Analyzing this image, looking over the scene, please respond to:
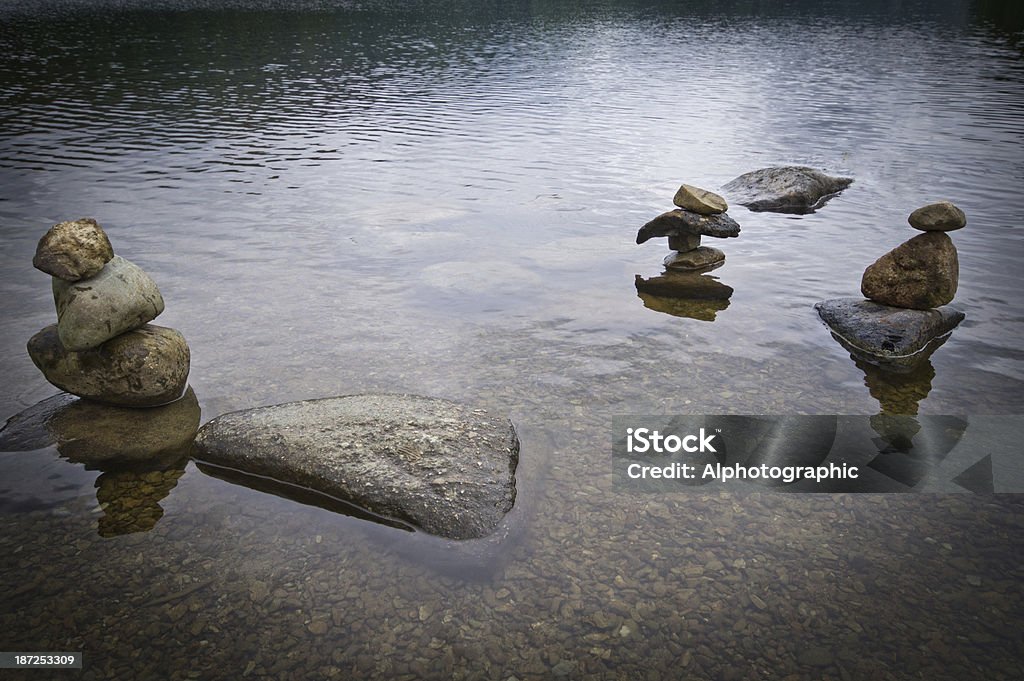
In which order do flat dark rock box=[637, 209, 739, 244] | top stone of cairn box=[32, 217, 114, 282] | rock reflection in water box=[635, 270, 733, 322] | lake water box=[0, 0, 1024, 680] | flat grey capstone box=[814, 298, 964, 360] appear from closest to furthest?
1. lake water box=[0, 0, 1024, 680]
2. top stone of cairn box=[32, 217, 114, 282]
3. flat grey capstone box=[814, 298, 964, 360]
4. rock reflection in water box=[635, 270, 733, 322]
5. flat dark rock box=[637, 209, 739, 244]

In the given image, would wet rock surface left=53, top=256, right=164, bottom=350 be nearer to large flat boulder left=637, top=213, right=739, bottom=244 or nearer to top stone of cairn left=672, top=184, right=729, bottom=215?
large flat boulder left=637, top=213, right=739, bottom=244

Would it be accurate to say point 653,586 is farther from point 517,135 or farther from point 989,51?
point 989,51

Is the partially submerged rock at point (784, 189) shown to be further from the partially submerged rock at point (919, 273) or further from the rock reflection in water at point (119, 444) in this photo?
the rock reflection in water at point (119, 444)

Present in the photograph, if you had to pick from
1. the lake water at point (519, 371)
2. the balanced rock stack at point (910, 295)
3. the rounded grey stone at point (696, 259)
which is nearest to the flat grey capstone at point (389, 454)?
the lake water at point (519, 371)

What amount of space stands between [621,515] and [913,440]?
3982 millimetres

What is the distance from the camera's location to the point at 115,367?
862 centimetres

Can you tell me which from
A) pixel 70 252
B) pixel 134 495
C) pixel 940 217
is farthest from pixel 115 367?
Answer: pixel 940 217

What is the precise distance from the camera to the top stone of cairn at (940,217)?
35.0 feet

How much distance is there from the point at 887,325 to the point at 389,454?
7981mm

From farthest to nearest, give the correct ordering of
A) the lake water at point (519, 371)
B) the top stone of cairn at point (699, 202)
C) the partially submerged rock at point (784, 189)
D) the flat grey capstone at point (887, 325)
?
the partially submerged rock at point (784, 189), the top stone of cairn at point (699, 202), the flat grey capstone at point (887, 325), the lake water at point (519, 371)

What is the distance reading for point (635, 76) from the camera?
44312mm

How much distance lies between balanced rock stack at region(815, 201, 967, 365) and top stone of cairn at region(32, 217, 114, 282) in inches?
419

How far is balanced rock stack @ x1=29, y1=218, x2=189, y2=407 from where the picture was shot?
8.31 meters

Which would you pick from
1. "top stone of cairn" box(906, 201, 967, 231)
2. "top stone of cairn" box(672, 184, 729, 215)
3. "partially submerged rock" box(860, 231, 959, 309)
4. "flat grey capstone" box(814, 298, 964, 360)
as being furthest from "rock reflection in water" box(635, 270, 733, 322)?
"top stone of cairn" box(906, 201, 967, 231)
